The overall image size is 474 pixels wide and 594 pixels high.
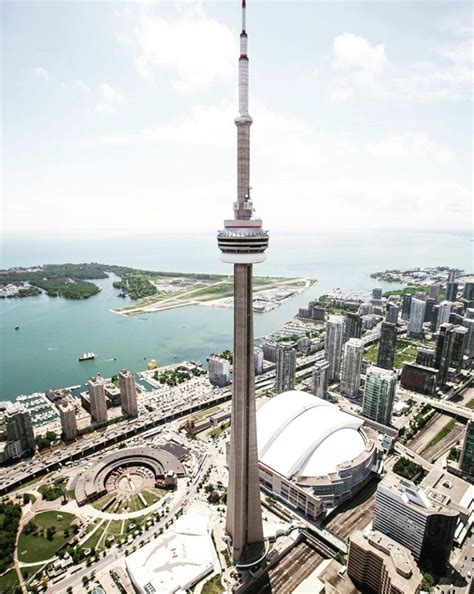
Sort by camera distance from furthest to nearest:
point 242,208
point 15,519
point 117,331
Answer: point 117,331, point 15,519, point 242,208

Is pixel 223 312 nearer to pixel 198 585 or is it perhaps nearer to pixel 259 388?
pixel 259 388

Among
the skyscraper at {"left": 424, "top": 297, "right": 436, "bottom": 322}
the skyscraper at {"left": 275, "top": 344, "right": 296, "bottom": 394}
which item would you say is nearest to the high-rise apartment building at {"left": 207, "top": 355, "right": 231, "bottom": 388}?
the skyscraper at {"left": 275, "top": 344, "right": 296, "bottom": 394}

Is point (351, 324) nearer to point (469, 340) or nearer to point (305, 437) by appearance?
point (469, 340)

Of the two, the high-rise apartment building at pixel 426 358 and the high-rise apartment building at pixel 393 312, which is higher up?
the high-rise apartment building at pixel 393 312

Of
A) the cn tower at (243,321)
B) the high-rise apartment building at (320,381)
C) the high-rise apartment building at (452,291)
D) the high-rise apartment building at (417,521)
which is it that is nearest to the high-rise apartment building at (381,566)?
the high-rise apartment building at (417,521)

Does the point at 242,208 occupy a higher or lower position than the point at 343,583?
higher

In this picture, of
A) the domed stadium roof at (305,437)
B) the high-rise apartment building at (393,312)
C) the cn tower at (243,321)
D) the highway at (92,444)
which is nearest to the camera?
the cn tower at (243,321)

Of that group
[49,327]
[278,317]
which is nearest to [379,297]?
[278,317]

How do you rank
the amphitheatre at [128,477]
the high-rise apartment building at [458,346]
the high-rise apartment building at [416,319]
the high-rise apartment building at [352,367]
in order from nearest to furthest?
1. the amphitheatre at [128,477]
2. the high-rise apartment building at [352,367]
3. the high-rise apartment building at [458,346]
4. the high-rise apartment building at [416,319]

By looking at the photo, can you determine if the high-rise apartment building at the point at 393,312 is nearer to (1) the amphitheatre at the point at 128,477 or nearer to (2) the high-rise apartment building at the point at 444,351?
(2) the high-rise apartment building at the point at 444,351
